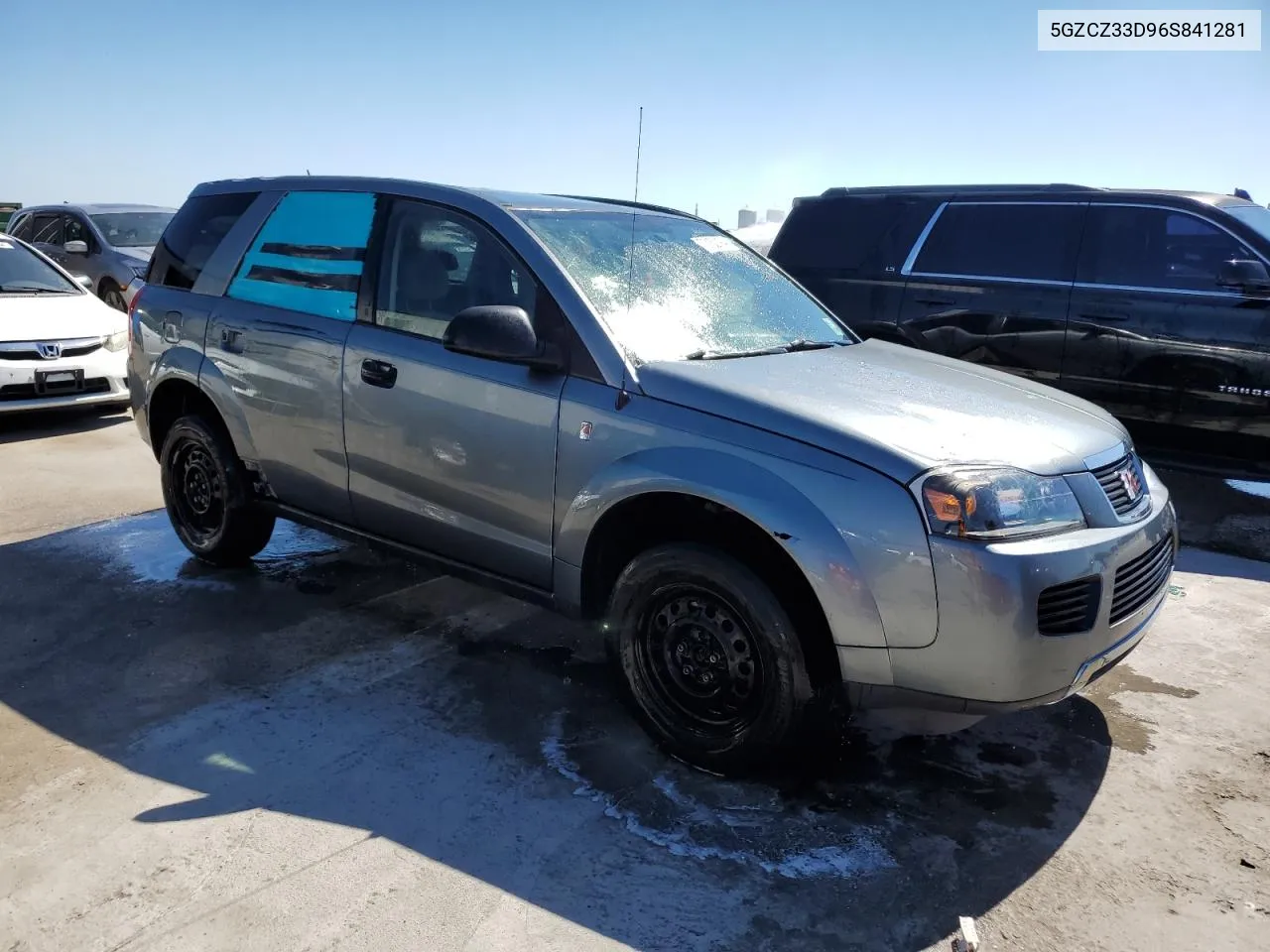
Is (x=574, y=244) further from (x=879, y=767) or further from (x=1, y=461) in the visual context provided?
(x=1, y=461)

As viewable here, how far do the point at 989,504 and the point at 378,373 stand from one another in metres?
2.30

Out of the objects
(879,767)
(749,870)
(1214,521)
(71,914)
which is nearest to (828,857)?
(749,870)

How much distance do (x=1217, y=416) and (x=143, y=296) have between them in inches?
233

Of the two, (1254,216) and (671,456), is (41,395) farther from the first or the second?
(1254,216)

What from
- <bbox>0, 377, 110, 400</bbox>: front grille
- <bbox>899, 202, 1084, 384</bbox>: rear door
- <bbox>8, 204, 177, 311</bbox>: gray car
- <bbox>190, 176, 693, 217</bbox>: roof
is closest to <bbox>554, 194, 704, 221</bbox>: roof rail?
<bbox>190, 176, 693, 217</bbox>: roof

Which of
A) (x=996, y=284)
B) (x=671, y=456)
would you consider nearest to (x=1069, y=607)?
(x=671, y=456)

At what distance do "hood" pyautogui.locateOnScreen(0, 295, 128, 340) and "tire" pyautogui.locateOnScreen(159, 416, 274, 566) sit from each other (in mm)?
3707

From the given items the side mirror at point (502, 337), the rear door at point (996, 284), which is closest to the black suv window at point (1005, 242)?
the rear door at point (996, 284)

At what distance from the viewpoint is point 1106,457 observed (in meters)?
3.21

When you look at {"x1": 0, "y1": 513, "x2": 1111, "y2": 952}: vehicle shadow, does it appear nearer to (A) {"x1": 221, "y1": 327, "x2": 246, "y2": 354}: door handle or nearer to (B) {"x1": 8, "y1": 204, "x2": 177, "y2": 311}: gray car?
(A) {"x1": 221, "y1": 327, "x2": 246, "y2": 354}: door handle

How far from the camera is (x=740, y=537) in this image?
3.10 m

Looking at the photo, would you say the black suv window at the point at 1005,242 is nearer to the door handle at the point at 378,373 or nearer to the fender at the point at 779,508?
the door handle at the point at 378,373

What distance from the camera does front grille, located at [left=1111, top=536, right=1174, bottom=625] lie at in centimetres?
296

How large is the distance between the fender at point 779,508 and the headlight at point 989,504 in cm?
25
